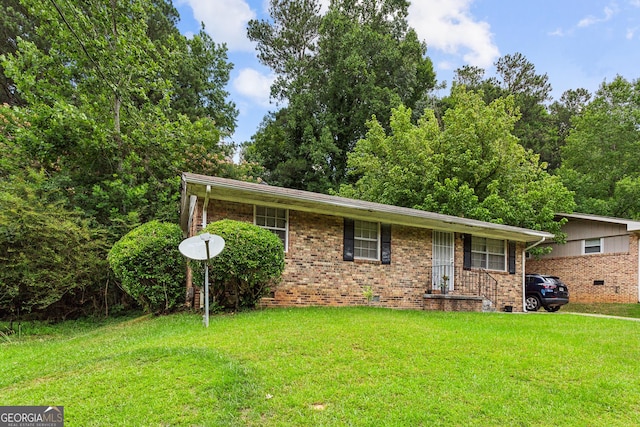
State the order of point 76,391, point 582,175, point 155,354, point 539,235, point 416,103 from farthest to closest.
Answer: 1. point 416,103
2. point 582,175
3. point 539,235
4. point 155,354
5. point 76,391

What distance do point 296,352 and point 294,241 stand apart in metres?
4.60

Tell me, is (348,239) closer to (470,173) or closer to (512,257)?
(512,257)

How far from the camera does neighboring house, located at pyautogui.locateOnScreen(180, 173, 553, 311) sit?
29.7 ft

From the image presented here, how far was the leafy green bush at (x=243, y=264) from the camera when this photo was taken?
7.57 metres

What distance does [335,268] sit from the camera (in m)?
10.1

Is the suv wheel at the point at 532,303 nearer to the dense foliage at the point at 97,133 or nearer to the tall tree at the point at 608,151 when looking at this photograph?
the tall tree at the point at 608,151

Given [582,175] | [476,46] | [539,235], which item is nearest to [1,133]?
[539,235]

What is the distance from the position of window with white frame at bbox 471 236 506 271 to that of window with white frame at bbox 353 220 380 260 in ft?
12.6

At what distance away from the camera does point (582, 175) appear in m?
23.0

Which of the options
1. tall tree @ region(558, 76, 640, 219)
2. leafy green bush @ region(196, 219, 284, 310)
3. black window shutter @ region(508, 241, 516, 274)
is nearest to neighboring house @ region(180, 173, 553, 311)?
black window shutter @ region(508, 241, 516, 274)

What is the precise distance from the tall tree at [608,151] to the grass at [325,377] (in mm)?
18194

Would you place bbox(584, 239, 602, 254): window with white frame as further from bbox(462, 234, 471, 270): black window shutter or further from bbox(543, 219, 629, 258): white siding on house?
bbox(462, 234, 471, 270): black window shutter

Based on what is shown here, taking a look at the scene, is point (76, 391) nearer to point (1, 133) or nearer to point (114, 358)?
point (114, 358)

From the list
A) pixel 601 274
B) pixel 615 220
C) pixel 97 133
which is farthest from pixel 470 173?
pixel 97 133
